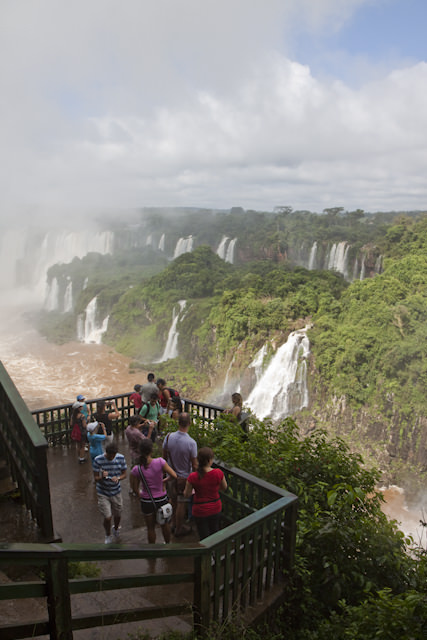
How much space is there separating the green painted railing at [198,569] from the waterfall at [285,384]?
2054 cm

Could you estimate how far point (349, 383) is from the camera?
23.9 meters

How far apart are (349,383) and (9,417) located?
21.2 metres

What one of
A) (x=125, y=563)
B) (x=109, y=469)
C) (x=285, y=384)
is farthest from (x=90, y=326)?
(x=125, y=563)

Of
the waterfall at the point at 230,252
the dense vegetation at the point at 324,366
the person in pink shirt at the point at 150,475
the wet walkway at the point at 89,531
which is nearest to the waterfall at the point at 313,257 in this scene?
the dense vegetation at the point at 324,366

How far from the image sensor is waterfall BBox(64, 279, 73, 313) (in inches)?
2072

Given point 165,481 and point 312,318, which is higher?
Result: point 165,481

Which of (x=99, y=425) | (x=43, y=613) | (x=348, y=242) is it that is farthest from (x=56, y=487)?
(x=348, y=242)

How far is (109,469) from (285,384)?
68.7 feet

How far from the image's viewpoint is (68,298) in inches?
2087

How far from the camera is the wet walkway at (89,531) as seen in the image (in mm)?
3556

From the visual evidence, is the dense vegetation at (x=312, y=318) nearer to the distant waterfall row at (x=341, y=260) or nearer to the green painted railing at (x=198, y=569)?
the distant waterfall row at (x=341, y=260)

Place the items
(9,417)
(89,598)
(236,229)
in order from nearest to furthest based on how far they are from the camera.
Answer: (89,598) → (9,417) → (236,229)

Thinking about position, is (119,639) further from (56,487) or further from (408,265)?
(408,265)

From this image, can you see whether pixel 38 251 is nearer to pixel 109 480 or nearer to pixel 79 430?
pixel 79 430
